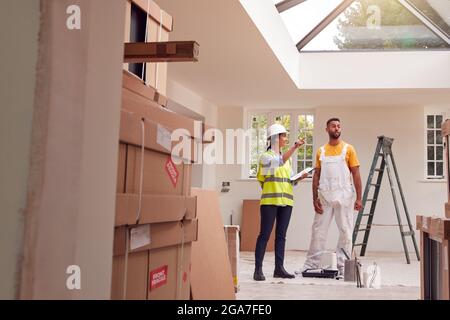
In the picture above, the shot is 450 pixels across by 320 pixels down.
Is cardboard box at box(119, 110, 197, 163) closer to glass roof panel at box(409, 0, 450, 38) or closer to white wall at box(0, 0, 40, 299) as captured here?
white wall at box(0, 0, 40, 299)

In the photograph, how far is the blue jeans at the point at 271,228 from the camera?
503cm

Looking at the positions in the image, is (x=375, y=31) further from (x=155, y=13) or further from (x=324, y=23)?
(x=155, y=13)

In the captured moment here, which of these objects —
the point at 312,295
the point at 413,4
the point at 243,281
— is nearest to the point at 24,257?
the point at 312,295

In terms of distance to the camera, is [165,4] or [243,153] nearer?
[165,4]

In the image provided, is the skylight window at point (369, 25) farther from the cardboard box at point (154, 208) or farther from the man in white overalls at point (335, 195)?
the cardboard box at point (154, 208)

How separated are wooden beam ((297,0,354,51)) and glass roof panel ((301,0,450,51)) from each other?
49 millimetres

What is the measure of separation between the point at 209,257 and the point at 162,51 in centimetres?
154

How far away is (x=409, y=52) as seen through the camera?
762cm

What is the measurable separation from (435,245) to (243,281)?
2411mm

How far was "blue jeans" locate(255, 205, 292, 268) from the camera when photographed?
5031 millimetres

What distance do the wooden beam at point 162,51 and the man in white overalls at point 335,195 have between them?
3.73 metres

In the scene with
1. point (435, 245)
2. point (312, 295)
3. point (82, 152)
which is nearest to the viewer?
point (82, 152)

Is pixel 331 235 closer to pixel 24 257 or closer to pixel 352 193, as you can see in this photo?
pixel 352 193

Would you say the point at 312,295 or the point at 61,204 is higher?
the point at 61,204
